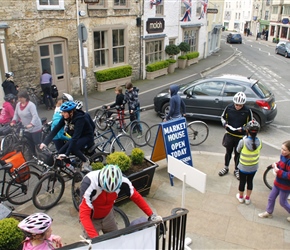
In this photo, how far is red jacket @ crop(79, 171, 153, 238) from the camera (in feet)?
11.4

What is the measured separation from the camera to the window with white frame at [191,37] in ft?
78.5

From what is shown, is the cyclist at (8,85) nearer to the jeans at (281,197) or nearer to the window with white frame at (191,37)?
the jeans at (281,197)

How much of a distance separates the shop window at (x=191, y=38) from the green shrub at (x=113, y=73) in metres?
8.31

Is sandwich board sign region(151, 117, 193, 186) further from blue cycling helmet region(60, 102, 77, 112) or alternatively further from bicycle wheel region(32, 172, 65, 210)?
bicycle wheel region(32, 172, 65, 210)

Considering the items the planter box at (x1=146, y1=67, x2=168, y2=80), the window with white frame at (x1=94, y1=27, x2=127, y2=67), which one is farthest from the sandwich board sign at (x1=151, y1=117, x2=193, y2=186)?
the planter box at (x1=146, y1=67, x2=168, y2=80)

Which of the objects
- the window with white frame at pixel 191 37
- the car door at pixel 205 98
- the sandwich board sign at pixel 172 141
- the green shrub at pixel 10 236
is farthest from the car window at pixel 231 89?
the window with white frame at pixel 191 37

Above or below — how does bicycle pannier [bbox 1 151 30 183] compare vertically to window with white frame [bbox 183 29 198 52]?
below

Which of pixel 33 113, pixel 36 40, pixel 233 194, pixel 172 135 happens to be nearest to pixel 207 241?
pixel 233 194

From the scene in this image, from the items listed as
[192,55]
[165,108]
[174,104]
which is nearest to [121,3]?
[165,108]

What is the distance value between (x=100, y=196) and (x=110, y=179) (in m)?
0.38

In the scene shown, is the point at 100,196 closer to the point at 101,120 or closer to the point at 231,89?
the point at 101,120

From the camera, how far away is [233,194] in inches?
251

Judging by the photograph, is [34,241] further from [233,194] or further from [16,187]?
[233,194]

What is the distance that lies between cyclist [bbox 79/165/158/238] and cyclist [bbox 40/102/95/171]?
5.68ft
